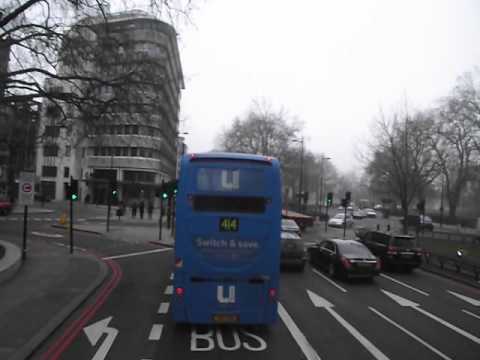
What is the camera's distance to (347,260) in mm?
13758

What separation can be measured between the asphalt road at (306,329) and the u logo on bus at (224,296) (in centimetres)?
80

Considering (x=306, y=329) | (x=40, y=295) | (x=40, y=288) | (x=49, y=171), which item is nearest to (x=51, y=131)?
(x=40, y=288)

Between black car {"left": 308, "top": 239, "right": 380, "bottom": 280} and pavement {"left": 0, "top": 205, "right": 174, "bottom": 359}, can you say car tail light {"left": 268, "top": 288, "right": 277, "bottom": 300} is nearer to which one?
pavement {"left": 0, "top": 205, "right": 174, "bottom": 359}

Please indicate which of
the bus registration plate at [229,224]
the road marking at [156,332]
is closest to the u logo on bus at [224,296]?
the bus registration plate at [229,224]

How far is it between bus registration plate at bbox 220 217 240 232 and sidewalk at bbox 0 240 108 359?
389 cm

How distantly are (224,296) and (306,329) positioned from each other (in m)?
2.25

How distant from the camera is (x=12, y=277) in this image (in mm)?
11242

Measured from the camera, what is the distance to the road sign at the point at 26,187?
1384 cm

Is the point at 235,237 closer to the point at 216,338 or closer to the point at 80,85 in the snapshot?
the point at 216,338

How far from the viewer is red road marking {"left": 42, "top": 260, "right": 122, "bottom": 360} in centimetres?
660

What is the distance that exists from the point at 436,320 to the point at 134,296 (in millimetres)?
8055

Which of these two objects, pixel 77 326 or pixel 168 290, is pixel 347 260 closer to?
pixel 168 290

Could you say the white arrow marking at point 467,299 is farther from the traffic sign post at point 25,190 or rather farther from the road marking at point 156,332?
the traffic sign post at point 25,190

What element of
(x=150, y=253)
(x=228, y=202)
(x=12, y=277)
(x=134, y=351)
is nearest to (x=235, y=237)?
(x=228, y=202)
